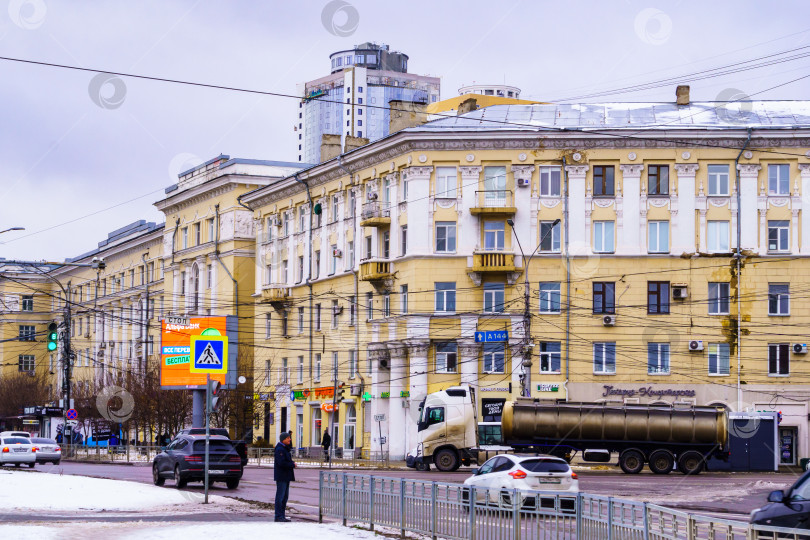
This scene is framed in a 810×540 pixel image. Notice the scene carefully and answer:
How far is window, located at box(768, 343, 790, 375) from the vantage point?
57862 mm

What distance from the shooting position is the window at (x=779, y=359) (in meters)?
57.9

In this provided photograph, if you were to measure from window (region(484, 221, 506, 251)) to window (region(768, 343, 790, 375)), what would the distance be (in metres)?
13.3

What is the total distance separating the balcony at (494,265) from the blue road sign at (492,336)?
8.60 ft

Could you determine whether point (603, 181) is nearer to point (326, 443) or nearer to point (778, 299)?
point (778, 299)

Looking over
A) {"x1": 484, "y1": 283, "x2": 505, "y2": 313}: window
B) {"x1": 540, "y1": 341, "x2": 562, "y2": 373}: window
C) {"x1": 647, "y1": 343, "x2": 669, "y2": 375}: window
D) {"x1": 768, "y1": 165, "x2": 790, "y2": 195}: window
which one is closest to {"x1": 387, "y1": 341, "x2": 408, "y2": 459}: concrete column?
{"x1": 484, "y1": 283, "x2": 505, "y2": 313}: window

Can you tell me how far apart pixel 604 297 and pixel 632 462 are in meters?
15.0

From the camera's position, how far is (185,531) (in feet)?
67.4

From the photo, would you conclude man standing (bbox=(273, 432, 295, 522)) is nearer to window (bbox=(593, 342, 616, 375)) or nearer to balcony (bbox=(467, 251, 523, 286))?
balcony (bbox=(467, 251, 523, 286))

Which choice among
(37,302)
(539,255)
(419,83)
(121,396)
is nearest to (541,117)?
(539,255)

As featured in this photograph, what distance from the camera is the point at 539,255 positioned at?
2382 inches

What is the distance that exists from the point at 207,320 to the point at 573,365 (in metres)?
19.6

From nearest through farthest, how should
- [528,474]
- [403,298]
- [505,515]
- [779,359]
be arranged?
1. [505,515]
2. [528,474]
3. [779,359]
4. [403,298]

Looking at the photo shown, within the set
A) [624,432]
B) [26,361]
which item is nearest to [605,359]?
[624,432]

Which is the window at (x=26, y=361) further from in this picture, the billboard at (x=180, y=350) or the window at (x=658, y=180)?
the window at (x=658, y=180)
